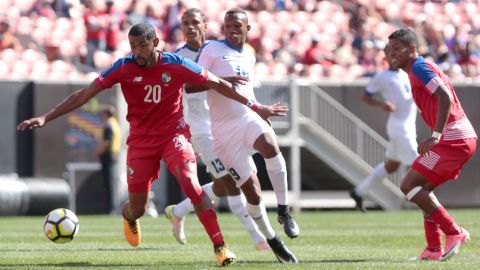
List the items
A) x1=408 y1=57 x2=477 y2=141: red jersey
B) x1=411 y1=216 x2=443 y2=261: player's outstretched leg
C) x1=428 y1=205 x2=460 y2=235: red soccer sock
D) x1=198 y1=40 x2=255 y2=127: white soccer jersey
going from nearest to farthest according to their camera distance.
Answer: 1. x1=408 y1=57 x2=477 y2=141: red jersey
2. x1=428 y1=205 x2=460 y2=235: red soccer sock
3. x1=411 y1=216 x2=443 y2=261: player's outstretched leg
4. x1=198 y1=40 x2=255 y2=127: white soccer jersey

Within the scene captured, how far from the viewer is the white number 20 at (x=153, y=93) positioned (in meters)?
10.6

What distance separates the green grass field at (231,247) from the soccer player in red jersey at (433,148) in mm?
302

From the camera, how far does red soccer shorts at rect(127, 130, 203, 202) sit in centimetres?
1039

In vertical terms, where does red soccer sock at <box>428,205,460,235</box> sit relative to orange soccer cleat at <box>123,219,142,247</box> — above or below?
above

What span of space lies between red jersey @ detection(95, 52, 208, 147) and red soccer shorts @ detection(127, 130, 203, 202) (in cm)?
7

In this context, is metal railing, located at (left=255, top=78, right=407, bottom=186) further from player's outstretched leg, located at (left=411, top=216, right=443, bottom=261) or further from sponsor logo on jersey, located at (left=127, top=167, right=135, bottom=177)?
sponsor logo on jersey, located at (left=127, top=167, right=135, bottom=177)

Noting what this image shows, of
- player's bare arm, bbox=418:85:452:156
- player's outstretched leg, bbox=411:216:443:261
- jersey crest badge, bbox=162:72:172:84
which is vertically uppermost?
jersey crest badge, bbox=162:72:172:84

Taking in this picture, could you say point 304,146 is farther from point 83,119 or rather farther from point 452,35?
point 452,35

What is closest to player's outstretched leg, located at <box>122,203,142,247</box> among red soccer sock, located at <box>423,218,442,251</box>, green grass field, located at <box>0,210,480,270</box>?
green grass field, located at <box>0,210,480,270</box>

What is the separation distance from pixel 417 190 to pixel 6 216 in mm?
13893

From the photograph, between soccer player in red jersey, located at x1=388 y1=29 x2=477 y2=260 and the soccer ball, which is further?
the soccer ball

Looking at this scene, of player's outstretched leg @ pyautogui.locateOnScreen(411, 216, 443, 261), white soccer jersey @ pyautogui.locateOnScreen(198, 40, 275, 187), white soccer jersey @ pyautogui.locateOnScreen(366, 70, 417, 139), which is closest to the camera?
player's outstretched leg @ pyautogui.locateOnScreen(411, 216, 443, 261)

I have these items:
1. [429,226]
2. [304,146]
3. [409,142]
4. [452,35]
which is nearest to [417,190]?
[429,226]

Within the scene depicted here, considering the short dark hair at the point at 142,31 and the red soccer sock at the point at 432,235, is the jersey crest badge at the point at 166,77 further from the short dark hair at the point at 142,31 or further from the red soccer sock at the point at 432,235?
the red soccer sock at the point at 432,235
